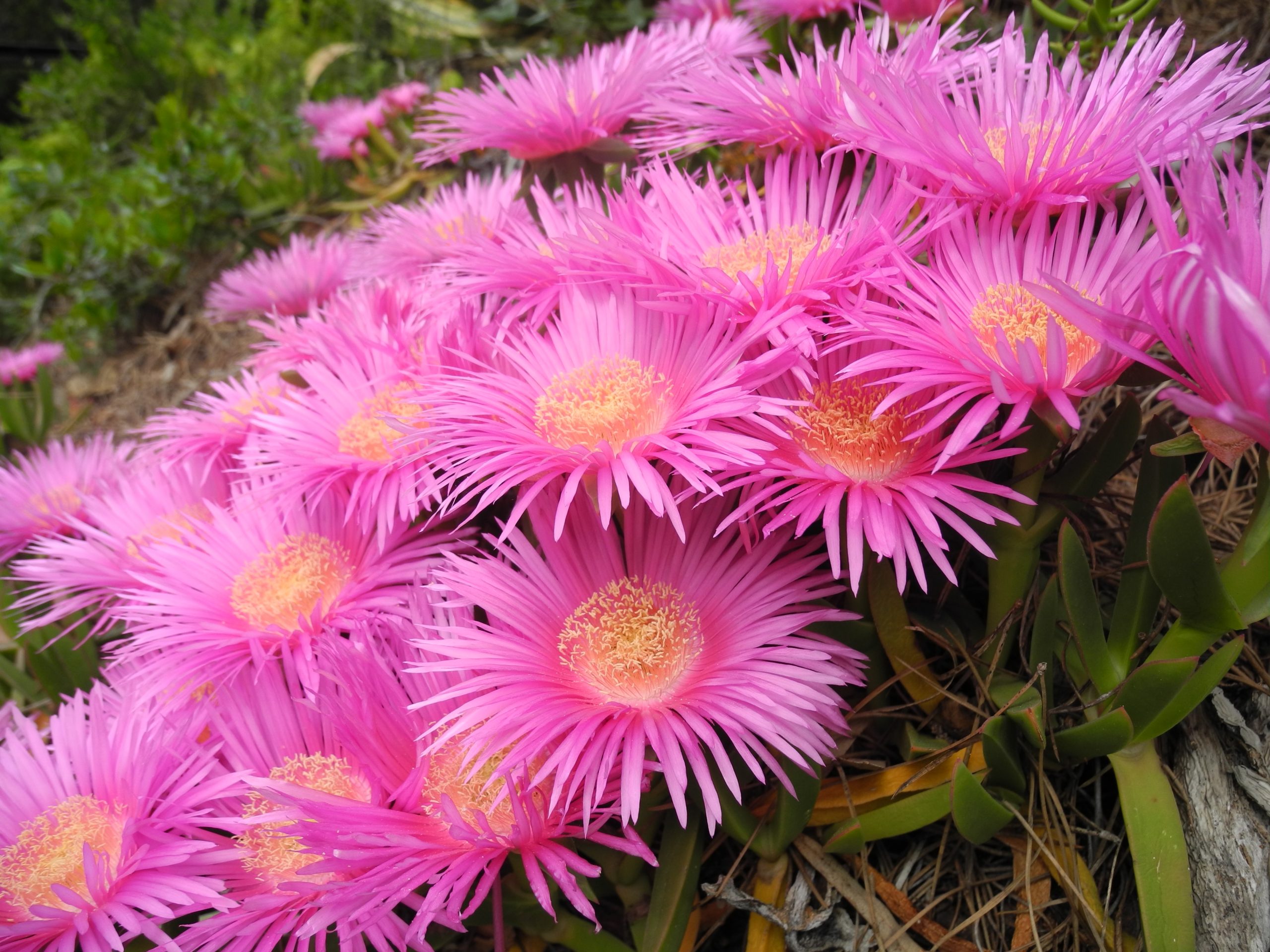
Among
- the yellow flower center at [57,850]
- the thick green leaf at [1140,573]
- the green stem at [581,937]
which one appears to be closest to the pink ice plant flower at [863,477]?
the thick green leaf at [1140,573]

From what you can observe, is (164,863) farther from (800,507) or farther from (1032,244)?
(1032,244)

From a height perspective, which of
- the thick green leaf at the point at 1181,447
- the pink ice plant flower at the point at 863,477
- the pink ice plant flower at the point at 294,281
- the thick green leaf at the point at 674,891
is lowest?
the thick green leaf at the point at 674,891

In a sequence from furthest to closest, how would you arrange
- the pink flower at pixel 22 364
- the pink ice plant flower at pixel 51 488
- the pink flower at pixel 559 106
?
the pink flower at pixel 22 364 → the pink ice plant flower at pixel 51 488 → the pink flower at pixel 559 106

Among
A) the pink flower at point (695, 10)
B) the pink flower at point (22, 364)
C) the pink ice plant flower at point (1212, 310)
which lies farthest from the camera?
the pink flower at point (22, 364)

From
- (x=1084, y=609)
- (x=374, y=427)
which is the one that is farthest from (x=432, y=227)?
(x=1084, y=609)

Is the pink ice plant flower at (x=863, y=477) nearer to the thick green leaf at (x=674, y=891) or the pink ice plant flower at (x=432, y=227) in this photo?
the thick green leaf at (x=674, y=891)

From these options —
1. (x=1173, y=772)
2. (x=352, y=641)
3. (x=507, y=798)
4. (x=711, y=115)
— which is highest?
(x=711, y=115)

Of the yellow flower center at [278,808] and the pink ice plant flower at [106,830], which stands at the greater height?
the pink ice plant flower at [106,830]

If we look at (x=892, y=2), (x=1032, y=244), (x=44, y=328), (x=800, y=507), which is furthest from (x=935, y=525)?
(x=44, y=328)

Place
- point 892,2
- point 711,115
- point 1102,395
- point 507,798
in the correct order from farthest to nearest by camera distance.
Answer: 1. point 892,2
2. point 1102,395
3. point 711,115
4. point 507,798
